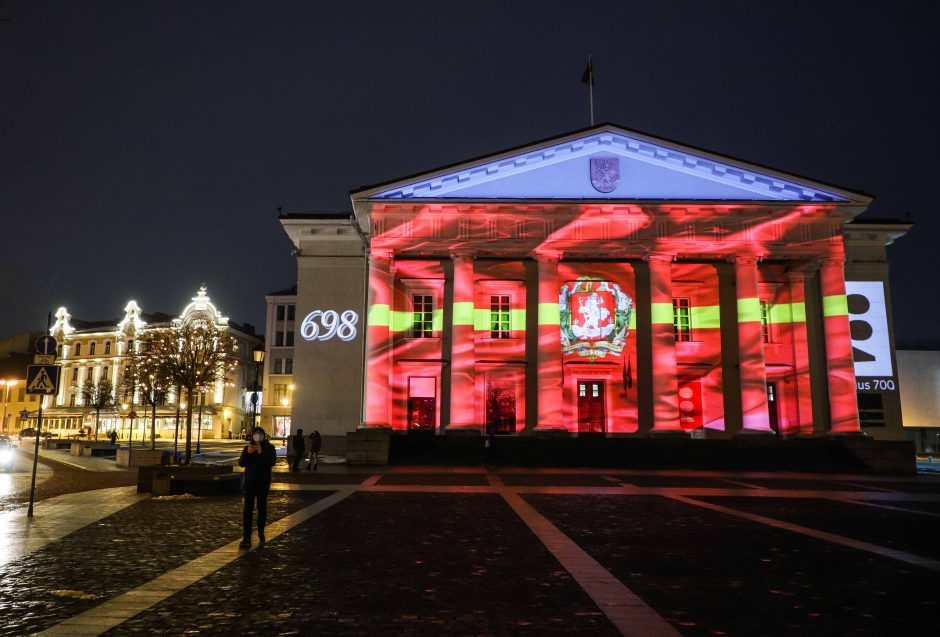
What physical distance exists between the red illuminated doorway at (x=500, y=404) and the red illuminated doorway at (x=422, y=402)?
272 cm

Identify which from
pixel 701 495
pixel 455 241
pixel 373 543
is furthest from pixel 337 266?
pixel 373 543

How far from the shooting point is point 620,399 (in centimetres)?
3325

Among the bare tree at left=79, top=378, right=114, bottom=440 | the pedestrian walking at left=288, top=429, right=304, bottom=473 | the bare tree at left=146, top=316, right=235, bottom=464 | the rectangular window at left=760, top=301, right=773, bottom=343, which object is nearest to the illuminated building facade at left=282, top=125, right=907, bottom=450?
the rectangular window at left=760, top=301, right=773, bottom=343

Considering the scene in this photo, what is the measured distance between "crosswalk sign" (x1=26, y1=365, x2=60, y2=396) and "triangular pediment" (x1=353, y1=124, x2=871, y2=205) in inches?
776

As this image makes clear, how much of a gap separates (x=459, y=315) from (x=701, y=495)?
15.4 m

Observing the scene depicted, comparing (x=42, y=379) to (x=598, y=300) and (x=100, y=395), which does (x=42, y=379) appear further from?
(x=100, y=395)

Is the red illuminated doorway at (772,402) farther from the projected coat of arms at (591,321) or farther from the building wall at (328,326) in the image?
the building wall at (328,326)

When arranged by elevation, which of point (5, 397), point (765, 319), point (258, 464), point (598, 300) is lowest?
point (258, 464)

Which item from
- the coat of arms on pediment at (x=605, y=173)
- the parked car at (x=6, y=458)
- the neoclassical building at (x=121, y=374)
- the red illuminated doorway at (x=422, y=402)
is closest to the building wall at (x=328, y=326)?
the red illuminated doorway at (x=422, y=402)

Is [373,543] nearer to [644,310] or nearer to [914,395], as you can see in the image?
[644,310]

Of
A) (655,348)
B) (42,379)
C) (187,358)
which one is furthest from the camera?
(655,348)

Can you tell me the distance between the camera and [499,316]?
33.9 m

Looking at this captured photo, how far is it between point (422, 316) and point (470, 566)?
26.3 m

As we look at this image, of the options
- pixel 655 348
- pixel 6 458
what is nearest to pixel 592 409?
pixel 655 348
